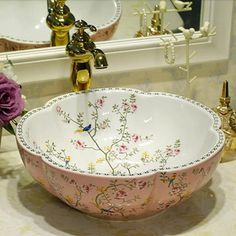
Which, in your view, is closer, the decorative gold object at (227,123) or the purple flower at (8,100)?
the purple flower at (8,100)

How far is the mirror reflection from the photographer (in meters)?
1.29

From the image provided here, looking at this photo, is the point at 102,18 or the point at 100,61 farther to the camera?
the point at 102,18

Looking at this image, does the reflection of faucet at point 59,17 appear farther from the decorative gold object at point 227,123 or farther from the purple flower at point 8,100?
the decorative gold object at point 227,123

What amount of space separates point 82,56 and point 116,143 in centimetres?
21

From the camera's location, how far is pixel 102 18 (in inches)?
52.6

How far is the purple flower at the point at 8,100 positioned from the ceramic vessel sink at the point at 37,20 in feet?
0.58

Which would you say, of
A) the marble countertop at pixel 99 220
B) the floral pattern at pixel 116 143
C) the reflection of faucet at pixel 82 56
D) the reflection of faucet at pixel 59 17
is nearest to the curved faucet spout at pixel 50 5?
the reflection of faucet at pixel 59 17

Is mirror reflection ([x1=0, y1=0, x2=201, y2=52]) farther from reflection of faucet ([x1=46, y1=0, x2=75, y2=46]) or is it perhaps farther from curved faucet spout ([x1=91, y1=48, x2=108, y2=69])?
curved faucet spout ([x1=91, y1=48, x2=108, y2=69])

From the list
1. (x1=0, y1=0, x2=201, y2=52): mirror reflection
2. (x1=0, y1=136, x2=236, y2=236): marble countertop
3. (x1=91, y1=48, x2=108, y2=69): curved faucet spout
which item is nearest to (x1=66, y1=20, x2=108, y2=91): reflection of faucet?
(x1=91, y1=48, x2=108, y2=69): curved faucet spout

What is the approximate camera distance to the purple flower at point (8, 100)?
1.12 m

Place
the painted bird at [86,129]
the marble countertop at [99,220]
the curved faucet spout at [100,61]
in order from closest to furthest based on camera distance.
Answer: the marble countertop at [99,220]
the curved faucet spout at [100,61]
the painted bird at [86,129]

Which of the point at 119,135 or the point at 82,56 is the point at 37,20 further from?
the point at 119,135

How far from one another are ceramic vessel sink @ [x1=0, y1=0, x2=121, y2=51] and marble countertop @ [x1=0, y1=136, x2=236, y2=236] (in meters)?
0.31

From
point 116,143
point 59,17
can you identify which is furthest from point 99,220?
point 59,17
